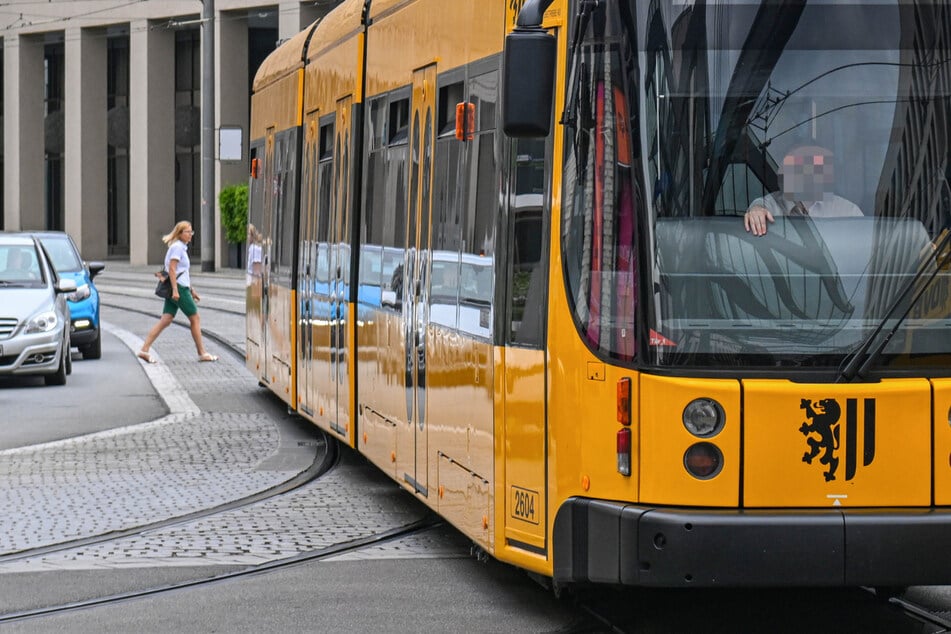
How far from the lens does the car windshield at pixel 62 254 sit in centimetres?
2208

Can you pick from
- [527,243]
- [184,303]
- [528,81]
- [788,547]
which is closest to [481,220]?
[527,243]

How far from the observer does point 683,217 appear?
6137 mm

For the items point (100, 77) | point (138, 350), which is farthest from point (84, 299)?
point (100, 77)

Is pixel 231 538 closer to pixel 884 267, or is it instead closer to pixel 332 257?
pixel 332 257

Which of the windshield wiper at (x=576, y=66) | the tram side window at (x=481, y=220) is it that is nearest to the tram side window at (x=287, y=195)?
the tram side window at (x=481, y=220)

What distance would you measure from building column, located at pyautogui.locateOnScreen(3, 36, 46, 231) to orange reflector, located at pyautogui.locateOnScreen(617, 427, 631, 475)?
5787 centimetres

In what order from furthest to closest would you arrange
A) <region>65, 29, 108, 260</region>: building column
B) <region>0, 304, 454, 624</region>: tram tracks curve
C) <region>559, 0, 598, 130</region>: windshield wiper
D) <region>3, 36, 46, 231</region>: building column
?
<region>3, 36, 46, 231</region>: building column → <region>65, 29, 108, 260</region>: building column → <region>0, 304, 454, 624</region>: tram tracks curve → <region>559, 0, 598, 130</region>: windshield wiper

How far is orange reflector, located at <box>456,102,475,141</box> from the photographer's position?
7727 millimetres

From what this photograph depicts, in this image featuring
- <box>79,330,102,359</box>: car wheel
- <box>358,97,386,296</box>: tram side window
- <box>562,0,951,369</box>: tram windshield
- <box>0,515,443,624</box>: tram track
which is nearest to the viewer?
<box>562,0,951,369</box>: tram windshield

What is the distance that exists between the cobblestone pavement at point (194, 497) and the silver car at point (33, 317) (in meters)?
2.64

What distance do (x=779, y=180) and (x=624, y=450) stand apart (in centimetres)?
106

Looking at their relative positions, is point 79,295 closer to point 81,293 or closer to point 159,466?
point 81,293

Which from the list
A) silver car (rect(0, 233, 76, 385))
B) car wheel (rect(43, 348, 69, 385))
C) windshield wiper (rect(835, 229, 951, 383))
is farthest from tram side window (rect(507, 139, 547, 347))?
car wheel (rect(43, 348, 69, 385))

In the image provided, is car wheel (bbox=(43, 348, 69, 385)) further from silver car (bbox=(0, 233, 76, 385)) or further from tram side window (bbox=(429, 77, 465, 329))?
tram side window (bbox=(429, 77, 465, 329))
